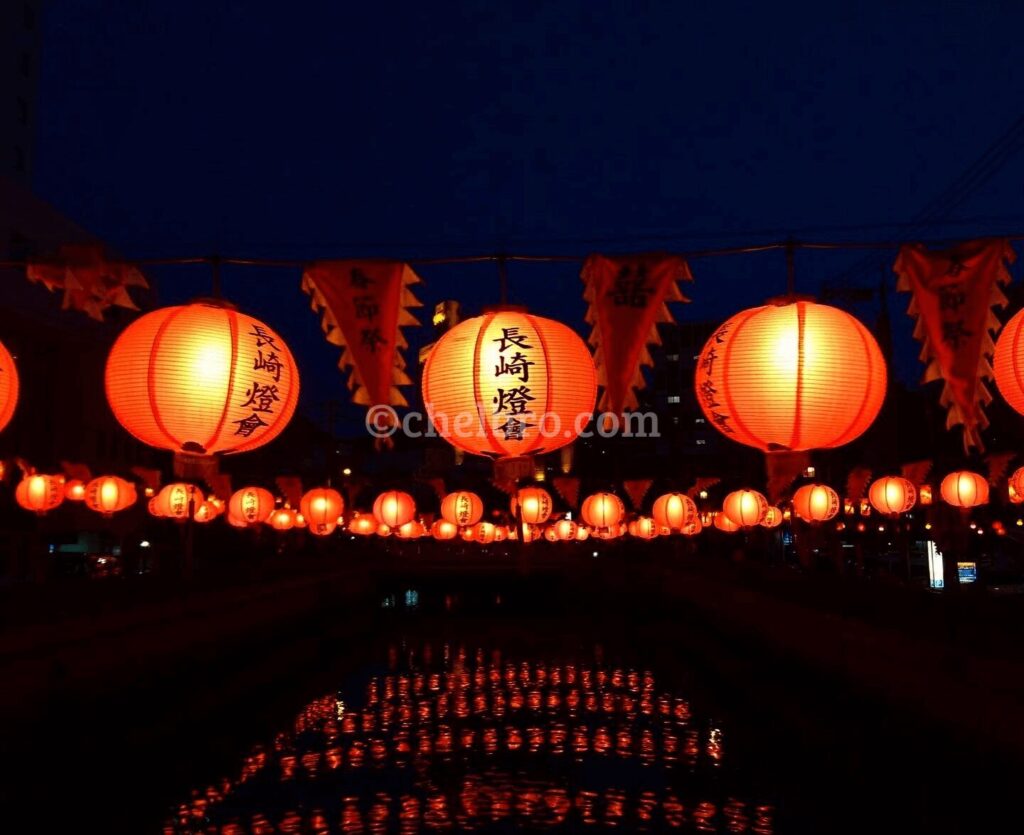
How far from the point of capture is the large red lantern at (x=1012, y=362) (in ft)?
19.1

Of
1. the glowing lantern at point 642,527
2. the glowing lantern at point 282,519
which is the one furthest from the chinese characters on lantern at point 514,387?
the glowing lantern at point 282,519

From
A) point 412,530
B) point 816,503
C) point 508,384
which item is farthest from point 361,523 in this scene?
point 508,384

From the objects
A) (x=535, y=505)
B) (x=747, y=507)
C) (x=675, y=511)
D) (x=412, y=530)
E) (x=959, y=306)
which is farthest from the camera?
(x=412, y=530)

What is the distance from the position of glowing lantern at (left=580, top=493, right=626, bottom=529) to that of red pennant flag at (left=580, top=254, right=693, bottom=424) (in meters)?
11.6

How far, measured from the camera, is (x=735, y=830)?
757cm

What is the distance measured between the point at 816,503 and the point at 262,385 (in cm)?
1293

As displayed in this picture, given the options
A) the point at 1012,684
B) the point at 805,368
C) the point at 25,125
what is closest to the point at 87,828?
the point at 805,368

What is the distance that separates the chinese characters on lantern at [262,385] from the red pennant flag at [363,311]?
1.58ft

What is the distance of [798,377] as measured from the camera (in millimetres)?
5391

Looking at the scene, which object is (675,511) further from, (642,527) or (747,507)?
(642,527)

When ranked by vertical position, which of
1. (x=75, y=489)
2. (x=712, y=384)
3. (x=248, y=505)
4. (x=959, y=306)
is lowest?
(x=248, y=505)

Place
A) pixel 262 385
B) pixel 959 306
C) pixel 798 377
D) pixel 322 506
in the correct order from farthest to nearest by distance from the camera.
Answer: pixel 322 506 → pixel 959 306 → pixel 262 385 → pixel 798 377

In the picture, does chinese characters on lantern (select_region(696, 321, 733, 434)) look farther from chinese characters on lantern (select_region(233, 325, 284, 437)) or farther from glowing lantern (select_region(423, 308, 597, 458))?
chinese characters on lantern (select_region(233, 325, 284, 437))

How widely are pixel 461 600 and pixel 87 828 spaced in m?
28.5
